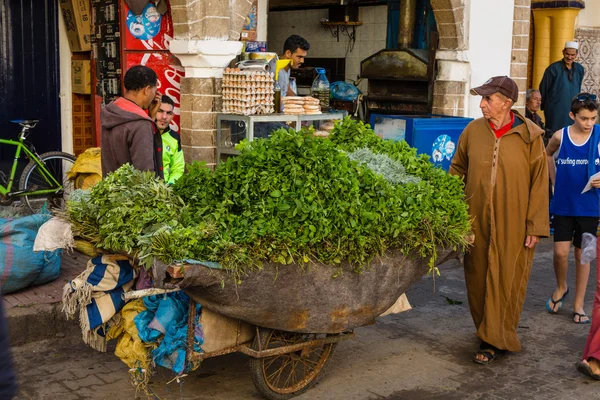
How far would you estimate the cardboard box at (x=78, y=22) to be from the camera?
8.33 metres

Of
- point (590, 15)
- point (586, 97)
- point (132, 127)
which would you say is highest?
point (590, 15)

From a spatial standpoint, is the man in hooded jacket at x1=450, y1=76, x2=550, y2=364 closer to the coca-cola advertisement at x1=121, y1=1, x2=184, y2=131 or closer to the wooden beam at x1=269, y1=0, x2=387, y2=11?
the coca-cola advertisement at x1=121, y1=1, x2=184, y2=131

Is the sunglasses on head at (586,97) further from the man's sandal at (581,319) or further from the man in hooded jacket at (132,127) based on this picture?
the man in hooded jacket at (132,127)

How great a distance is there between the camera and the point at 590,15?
1355 cm

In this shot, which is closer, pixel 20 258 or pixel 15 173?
pixel 20 258

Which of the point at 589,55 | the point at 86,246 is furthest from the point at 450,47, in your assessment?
the point at 86,246

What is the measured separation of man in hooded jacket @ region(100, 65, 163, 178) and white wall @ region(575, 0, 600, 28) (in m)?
10.4

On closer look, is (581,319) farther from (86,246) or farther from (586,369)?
(86,246)

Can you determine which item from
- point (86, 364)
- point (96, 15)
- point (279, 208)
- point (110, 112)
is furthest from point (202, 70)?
point (279, 208)

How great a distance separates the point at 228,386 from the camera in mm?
4910

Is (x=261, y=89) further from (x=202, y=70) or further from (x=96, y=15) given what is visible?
(x=96, y=15)

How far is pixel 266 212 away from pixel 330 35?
390 inches

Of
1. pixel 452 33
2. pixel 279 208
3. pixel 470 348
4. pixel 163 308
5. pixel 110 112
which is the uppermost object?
pixel 452 33

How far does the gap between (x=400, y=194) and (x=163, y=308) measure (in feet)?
4.82
